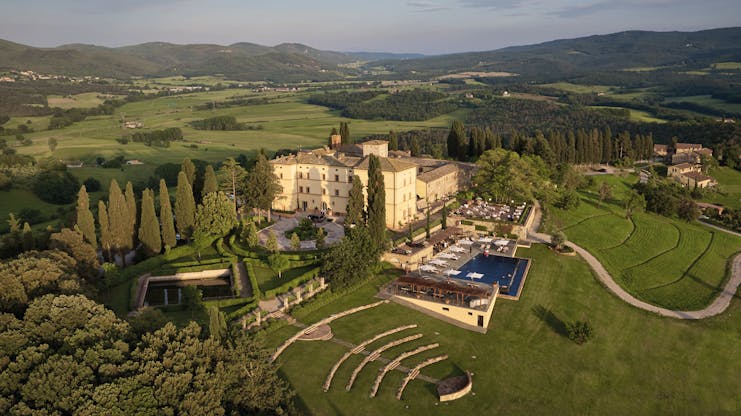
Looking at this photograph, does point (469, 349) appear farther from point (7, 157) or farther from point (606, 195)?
point (7, 157)

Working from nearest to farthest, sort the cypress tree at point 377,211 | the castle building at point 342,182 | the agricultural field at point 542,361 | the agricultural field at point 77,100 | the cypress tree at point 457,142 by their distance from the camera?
the agricultural field at point 542,361
the cypress tree at point 377,211
the castle building at point 342,182
the cypress tree at point 457,142
the agricultural field at point 77,100

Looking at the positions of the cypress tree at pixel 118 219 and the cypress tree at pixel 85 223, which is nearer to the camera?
the cypress tree at pixel 85 223

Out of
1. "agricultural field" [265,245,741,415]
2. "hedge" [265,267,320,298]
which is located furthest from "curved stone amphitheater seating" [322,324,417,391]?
"hedge" [265,267,320,298]

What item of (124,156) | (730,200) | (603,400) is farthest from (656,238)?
(124,156)

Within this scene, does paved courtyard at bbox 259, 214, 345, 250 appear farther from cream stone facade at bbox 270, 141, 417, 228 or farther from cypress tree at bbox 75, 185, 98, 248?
cypress tree at bbox 75, 185, 98, 248

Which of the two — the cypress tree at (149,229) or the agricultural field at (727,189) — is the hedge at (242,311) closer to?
the cypress tree at (149,229)

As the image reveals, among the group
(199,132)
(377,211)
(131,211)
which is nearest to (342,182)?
(377,211)

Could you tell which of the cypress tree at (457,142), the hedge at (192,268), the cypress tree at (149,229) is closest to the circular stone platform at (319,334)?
the hedge at (192,268)

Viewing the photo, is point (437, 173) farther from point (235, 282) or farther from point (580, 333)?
point (580, 333)
